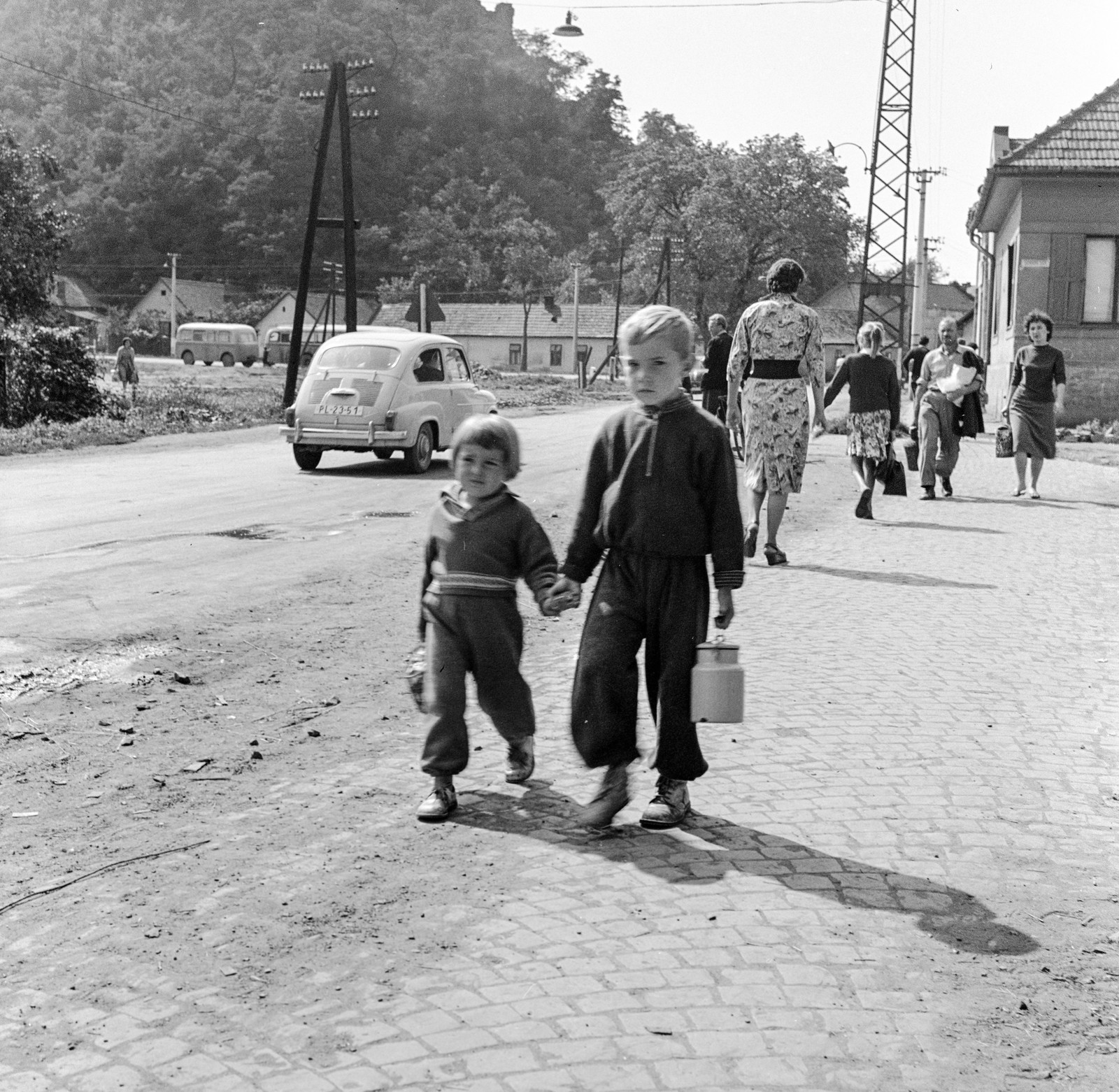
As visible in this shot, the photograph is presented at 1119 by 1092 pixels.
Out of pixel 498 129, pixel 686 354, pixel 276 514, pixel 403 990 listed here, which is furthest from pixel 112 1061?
pixel 498 129

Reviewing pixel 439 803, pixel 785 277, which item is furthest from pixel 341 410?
pixel 439 803

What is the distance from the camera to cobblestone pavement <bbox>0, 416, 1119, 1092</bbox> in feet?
10.1

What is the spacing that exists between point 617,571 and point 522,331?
107 meters

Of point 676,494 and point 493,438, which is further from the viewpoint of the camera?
point 493,438

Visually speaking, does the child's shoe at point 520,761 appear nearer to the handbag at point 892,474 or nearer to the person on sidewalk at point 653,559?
the person on sidewalk at point 653,559

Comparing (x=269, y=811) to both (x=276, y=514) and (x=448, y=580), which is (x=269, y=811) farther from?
(x=276, y=514)

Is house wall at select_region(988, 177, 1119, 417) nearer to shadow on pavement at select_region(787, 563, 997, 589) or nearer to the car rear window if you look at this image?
the car rear window

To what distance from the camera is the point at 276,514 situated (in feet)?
43.0

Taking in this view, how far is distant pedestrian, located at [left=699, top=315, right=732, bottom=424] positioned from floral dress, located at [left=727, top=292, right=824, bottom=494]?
25.2 feet

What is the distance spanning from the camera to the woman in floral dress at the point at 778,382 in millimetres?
9984

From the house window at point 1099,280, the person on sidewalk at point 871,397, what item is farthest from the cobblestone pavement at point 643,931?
the house window at point 1099,280

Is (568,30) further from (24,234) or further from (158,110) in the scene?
(158,110)

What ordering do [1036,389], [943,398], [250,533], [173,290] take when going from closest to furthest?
[250,533], [1036,389], [943,398], [173,290]

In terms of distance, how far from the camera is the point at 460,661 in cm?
473
